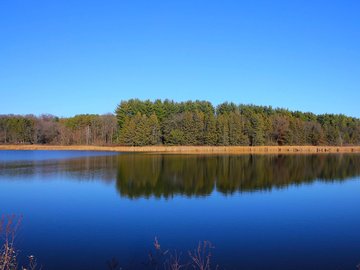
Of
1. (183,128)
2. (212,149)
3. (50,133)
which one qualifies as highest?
(183,128)

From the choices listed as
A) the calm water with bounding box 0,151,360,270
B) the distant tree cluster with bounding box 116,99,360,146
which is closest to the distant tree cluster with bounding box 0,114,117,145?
the distant tree cluster with bounding box 116,99,360,146

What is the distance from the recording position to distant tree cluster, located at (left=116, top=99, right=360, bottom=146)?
64.3 meters

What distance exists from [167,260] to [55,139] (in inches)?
2785

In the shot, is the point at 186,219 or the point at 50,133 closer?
the point at 186,219

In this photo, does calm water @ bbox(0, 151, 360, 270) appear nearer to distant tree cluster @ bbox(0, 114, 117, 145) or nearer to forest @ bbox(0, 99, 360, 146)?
forest @ bbox(0, 99, 360, 146)

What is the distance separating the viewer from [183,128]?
212 feet

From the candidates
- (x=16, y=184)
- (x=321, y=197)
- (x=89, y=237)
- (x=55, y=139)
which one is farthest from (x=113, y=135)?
(x=89, y=237)

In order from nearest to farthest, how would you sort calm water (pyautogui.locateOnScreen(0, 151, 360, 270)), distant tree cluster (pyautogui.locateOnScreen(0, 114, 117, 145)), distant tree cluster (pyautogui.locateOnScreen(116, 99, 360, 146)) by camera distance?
calm water (pyautogui.locateOnScreen(0, 151, 360, 270)), distant tree cluster (pyautogui.locateOnScreen(116, 99, 360, 146)), distant tree cluster (pyautogui.locateOnScreen(0, 114, 117, 145))

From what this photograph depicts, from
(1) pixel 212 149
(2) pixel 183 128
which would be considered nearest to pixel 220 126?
(2) pixel 183 128

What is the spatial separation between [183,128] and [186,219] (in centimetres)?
5276

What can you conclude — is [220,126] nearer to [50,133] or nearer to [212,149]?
[212,149]

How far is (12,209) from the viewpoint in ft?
44.4

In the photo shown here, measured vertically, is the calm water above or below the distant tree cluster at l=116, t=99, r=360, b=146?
below

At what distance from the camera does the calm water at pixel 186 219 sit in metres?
8.45
